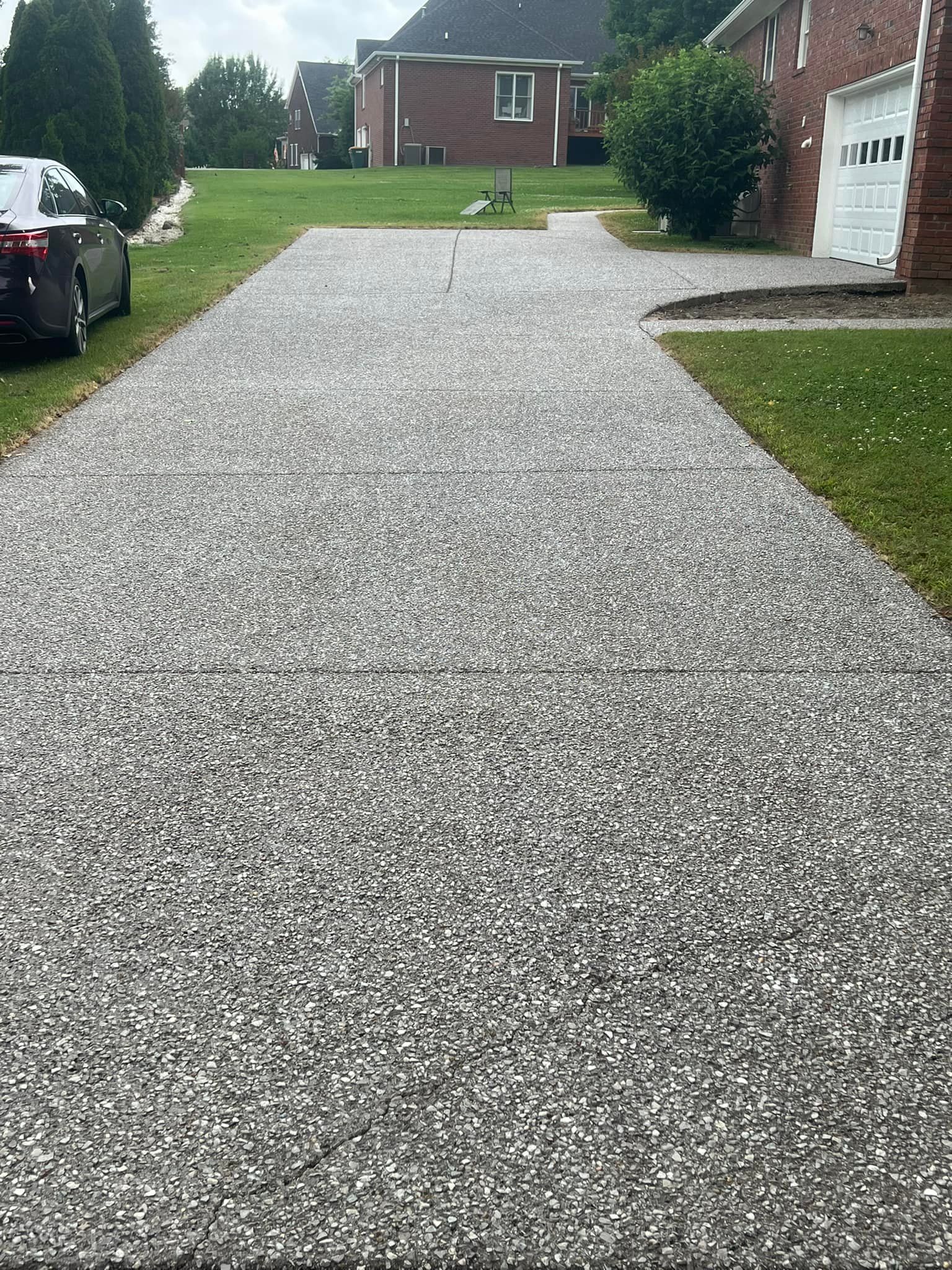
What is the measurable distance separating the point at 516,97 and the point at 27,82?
112 feet

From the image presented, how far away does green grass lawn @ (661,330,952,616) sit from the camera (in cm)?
620

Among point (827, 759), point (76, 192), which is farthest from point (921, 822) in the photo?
point (76, 192)

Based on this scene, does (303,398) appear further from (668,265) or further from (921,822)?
(668,265)

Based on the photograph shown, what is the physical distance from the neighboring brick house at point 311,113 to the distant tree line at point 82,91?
174ft

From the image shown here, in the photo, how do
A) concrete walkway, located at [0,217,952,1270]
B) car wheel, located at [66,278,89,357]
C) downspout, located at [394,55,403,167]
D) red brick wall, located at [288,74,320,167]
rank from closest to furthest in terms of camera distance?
concrete walkway, located at [0,217,952,1270] < car wheel, located at [66,278,89,357] < downspout, located at [394,55,403,167] < red brick wall, located at [288,74,320,167]

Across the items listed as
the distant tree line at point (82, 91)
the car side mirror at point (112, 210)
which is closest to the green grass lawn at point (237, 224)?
the car side mirror at point (112, 210)

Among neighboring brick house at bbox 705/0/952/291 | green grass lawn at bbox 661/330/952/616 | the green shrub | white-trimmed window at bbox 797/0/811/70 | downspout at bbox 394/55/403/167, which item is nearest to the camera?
green grass lawn at bbox 661/330/952/616

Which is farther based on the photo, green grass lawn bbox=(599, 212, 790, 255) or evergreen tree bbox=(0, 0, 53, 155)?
green grass lawn bbox=(599, 212, 790, 255)

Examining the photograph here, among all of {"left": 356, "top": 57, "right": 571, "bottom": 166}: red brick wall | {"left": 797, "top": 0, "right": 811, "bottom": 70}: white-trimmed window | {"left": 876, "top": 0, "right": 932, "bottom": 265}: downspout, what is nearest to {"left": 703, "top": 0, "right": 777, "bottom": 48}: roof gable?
{"left": 797, "top": 0, "right": 811, "bottom": 70}: white-trimmed window

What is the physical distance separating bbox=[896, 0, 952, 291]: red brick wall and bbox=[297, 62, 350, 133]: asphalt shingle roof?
2543 inches

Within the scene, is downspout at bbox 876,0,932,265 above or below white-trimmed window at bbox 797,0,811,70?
below

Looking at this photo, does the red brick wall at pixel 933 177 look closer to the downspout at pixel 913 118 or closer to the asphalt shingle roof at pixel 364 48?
the downspout at pixel 913 118

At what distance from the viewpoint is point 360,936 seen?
298 cm

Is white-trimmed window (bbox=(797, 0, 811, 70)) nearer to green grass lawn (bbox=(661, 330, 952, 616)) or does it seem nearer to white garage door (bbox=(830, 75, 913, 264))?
white garage door (bbox=(830, 75, 913, 264))
